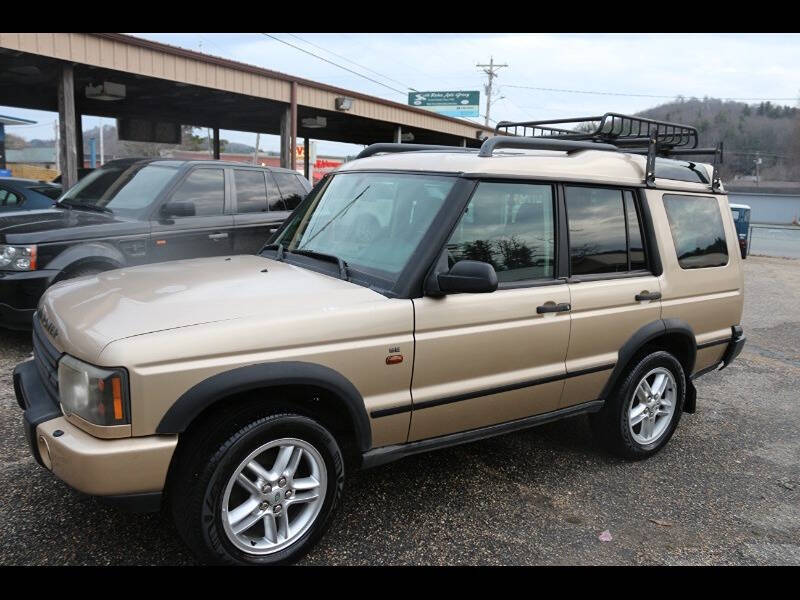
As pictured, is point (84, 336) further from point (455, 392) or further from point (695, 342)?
point (695, 342)

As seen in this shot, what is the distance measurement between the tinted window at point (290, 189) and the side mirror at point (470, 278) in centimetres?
501

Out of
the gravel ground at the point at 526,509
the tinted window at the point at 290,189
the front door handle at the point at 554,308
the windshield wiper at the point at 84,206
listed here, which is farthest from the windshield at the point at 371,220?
the tinted window at the point at 290,189

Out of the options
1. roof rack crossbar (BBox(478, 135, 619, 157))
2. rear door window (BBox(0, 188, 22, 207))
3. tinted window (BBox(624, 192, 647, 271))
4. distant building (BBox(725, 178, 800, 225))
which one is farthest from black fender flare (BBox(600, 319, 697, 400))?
distant building (BBox(725, 178, 800, 225))

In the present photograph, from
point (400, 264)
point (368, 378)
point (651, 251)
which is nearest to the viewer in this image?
point (368, 378)

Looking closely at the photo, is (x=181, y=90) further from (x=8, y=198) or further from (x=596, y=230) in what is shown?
(x=596, y=230)

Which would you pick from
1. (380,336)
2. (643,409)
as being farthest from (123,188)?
(643,409)

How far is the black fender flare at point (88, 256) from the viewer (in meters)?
5.57

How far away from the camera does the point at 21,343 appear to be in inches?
238

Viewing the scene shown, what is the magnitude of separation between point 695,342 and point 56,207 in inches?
253

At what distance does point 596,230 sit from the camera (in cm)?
382

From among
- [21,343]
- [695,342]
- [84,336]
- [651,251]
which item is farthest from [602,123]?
[21,343]

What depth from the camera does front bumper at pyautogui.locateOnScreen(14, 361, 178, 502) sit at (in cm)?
236

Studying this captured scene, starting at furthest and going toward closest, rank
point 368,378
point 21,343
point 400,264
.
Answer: point 21,343 < point 400,264 < point 368,378

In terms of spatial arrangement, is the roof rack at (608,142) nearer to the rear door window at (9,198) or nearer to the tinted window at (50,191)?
the rear door window at (9,198)
